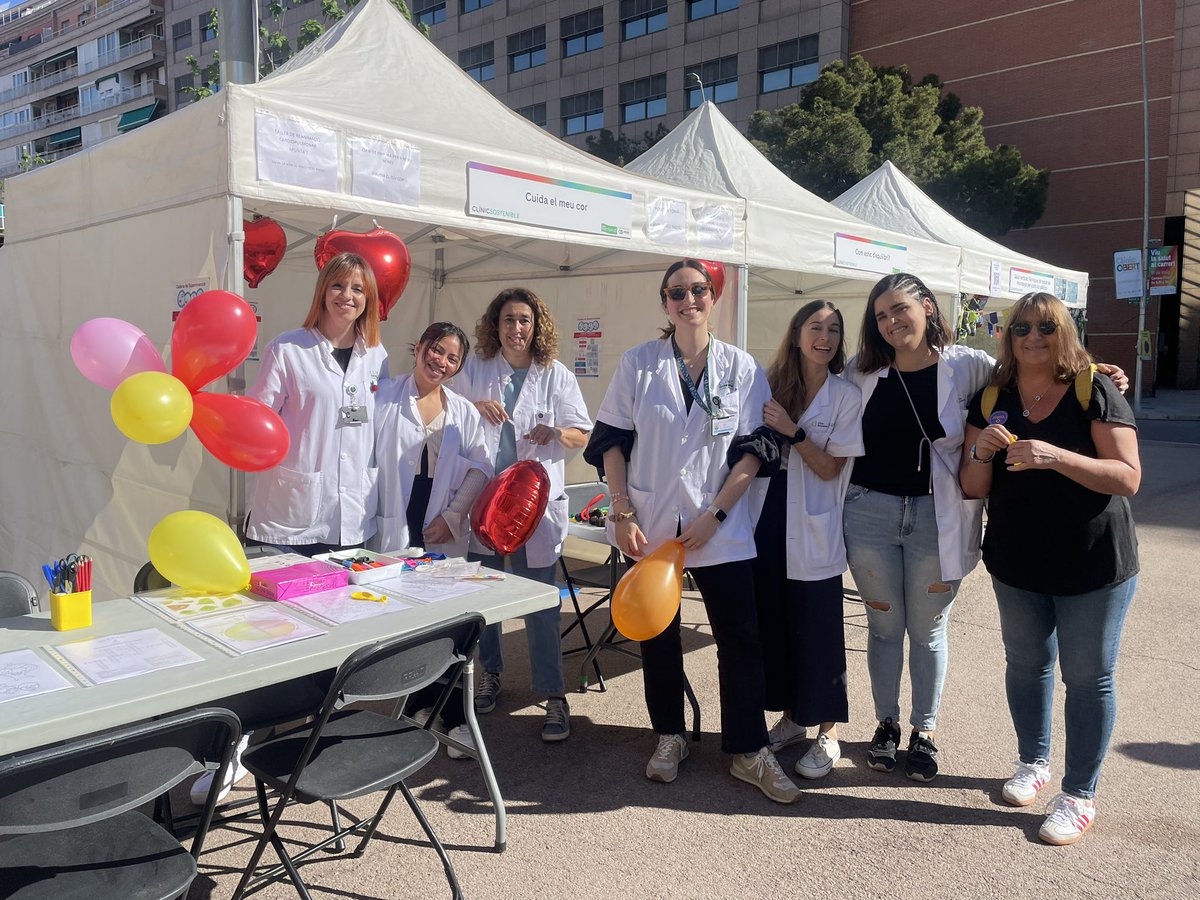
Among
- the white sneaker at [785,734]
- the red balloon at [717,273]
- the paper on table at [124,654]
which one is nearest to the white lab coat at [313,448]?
the paper on table at [124,654]

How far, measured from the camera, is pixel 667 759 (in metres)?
2.84

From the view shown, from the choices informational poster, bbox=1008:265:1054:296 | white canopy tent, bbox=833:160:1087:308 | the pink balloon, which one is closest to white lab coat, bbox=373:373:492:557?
the pink balloon

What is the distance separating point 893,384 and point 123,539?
3.10 m

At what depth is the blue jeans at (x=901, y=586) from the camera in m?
2.65

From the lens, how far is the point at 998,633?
14.4 feet

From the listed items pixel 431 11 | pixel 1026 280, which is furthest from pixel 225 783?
pixel 431 11

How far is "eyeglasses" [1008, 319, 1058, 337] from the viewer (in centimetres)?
238

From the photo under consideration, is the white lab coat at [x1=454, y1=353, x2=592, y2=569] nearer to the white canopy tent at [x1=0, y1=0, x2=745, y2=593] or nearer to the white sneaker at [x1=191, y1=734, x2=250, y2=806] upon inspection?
the white canopy tent at [x1=0, y1=0, x2=745, y2=593]

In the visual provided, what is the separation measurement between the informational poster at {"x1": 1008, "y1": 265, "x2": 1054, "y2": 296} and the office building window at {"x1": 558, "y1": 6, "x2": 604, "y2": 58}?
24.4m

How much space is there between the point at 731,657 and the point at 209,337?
185 cm

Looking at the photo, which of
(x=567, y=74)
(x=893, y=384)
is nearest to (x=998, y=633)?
(x=893, y=384)

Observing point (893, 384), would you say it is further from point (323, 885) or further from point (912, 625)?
point (323, 885)

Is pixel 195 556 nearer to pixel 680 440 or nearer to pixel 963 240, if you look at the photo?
pixel 680 440

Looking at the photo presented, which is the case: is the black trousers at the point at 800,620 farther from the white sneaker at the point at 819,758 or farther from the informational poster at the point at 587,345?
the informational poster at the point at 587,345
